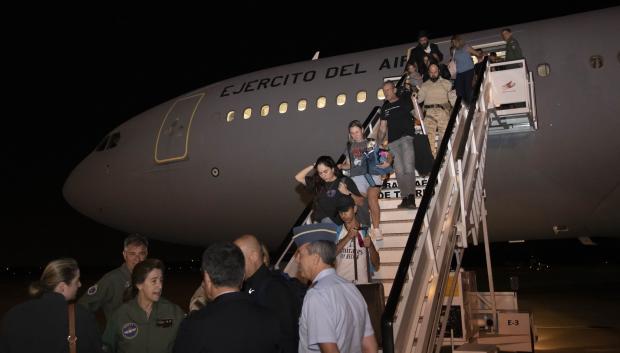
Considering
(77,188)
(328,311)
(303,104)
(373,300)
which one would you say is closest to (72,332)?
(328,311)

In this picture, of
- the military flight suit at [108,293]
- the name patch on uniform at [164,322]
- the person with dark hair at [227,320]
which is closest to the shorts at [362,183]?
the military flight suit at [108,293]

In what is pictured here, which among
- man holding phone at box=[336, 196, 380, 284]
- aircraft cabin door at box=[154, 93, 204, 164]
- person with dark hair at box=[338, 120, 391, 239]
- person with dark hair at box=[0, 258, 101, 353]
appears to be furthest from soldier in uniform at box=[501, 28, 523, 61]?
person with dark hair at box=[0, 258, 101, 353]

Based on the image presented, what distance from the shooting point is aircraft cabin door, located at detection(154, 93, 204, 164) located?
12805 millimetres

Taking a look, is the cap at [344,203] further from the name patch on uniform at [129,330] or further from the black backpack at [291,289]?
the name patch on uniform at [129,330]

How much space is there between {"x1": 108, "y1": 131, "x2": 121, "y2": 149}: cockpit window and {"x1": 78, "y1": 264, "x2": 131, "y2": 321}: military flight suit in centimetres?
1006

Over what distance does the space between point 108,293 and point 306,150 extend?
22.9ft

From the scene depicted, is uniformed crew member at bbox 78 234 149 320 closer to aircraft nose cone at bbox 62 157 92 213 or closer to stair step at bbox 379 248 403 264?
stair step at bbox 379 248 403 264

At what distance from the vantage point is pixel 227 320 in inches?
105

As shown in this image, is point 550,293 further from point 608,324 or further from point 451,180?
point 451,180

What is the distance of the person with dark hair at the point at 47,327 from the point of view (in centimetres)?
319

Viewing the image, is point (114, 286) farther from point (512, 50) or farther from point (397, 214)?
point (512, 50)

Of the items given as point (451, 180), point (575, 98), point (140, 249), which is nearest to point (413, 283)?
point (451, 180)

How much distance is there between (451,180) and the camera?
5887mm

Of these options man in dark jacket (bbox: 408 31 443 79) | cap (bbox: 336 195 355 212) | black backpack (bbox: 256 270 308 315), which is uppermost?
man in dark jacket (bbox: 408 31 443 79)
